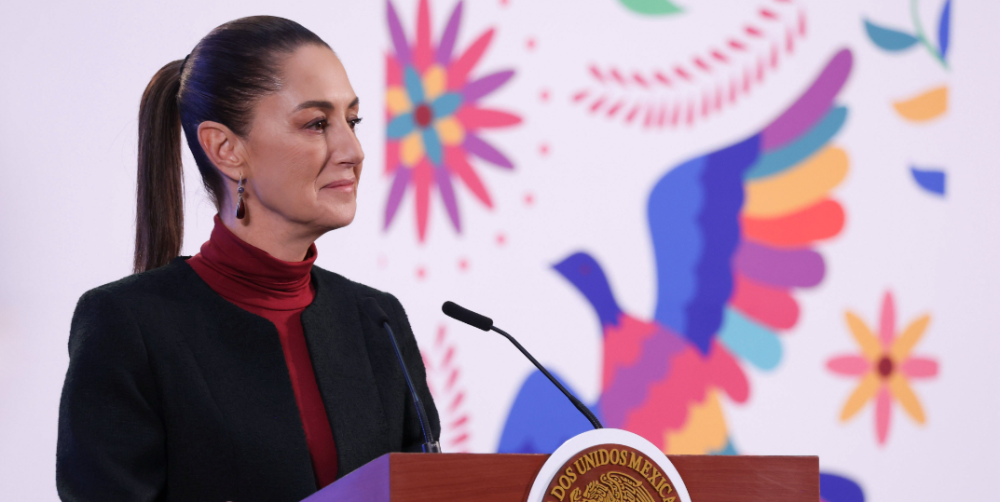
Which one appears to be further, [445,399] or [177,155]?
[445,399]

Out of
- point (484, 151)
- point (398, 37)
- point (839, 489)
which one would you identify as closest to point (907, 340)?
point (839, 489)

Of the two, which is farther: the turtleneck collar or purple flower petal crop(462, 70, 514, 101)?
purple flower petal crop(462, 70, 514, 101)

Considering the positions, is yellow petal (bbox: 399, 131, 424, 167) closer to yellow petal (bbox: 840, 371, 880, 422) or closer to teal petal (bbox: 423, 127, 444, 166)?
teal petal (bbox: 423, 127, 444, 166)

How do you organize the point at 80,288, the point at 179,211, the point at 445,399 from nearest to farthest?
the point at 179,211, the point at 80,288, the point at 445,399

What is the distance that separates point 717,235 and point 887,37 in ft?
2.71

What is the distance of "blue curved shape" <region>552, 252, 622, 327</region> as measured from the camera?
2.45 m

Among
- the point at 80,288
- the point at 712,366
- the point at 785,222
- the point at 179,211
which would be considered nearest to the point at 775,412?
the point at 712,366

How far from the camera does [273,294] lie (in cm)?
152

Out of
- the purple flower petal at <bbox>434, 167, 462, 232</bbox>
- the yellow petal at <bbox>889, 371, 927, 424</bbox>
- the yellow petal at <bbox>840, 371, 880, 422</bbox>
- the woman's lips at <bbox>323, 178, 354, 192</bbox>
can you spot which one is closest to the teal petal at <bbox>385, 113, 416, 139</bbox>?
the purple flower petal at <bbox>434, 167, 462, 232</bbox>

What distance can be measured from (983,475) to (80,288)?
8.34ft

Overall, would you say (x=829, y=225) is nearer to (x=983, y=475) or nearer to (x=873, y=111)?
(x=873, y=111)

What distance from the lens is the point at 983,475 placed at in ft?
8.54

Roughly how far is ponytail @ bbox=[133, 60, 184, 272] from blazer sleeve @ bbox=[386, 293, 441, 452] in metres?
0.42

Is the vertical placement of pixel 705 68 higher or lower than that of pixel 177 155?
higher
